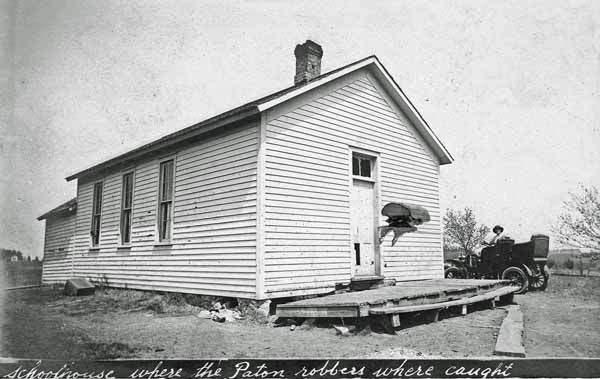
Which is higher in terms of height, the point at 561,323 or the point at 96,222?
the point at 96,222

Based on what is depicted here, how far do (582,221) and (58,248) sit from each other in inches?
787

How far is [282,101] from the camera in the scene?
937 cm

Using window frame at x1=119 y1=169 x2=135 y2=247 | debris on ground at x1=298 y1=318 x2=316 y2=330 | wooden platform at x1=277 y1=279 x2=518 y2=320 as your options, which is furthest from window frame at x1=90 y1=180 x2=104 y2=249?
debris on ground at x1=298 y1=318 x2=316 y2=330

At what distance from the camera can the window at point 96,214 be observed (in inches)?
621

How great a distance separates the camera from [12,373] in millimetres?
5668

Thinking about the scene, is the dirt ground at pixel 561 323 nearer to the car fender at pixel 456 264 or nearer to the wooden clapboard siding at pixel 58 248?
the car fender at pixel 456 264

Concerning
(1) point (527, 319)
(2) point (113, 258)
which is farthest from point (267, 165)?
(2) point (113, 258)

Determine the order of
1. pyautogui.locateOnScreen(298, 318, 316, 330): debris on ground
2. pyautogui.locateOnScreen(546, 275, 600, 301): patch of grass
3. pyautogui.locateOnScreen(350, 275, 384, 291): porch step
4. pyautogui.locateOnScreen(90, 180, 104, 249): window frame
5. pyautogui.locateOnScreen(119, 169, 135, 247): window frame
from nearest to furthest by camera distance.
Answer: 1. pyautogui.locateOnScreen(298, 318, 316, 330): debris on ground
2. pyautogui.locateOnScreen(350, 275, 384, 291): porch step
3. pyautogui.locateOnScreen(546, 275, 600, 301): patch of grass
4. pyautogui.locateOnScreen(119, 169, 135, 247): window frame
5. pyautogui.locateOnScreen(90, 180, 104, 249): window frame

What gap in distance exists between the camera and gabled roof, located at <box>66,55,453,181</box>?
9.32m

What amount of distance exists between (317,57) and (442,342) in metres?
8.24

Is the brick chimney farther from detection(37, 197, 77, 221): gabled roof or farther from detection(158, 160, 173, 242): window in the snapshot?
detection(37, 197, 77, 221): gabled roof

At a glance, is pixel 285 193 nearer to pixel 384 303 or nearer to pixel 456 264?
pixel 384 303

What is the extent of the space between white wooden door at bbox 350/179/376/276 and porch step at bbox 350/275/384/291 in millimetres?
302

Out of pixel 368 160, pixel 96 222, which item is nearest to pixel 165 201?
pixel 96 222
